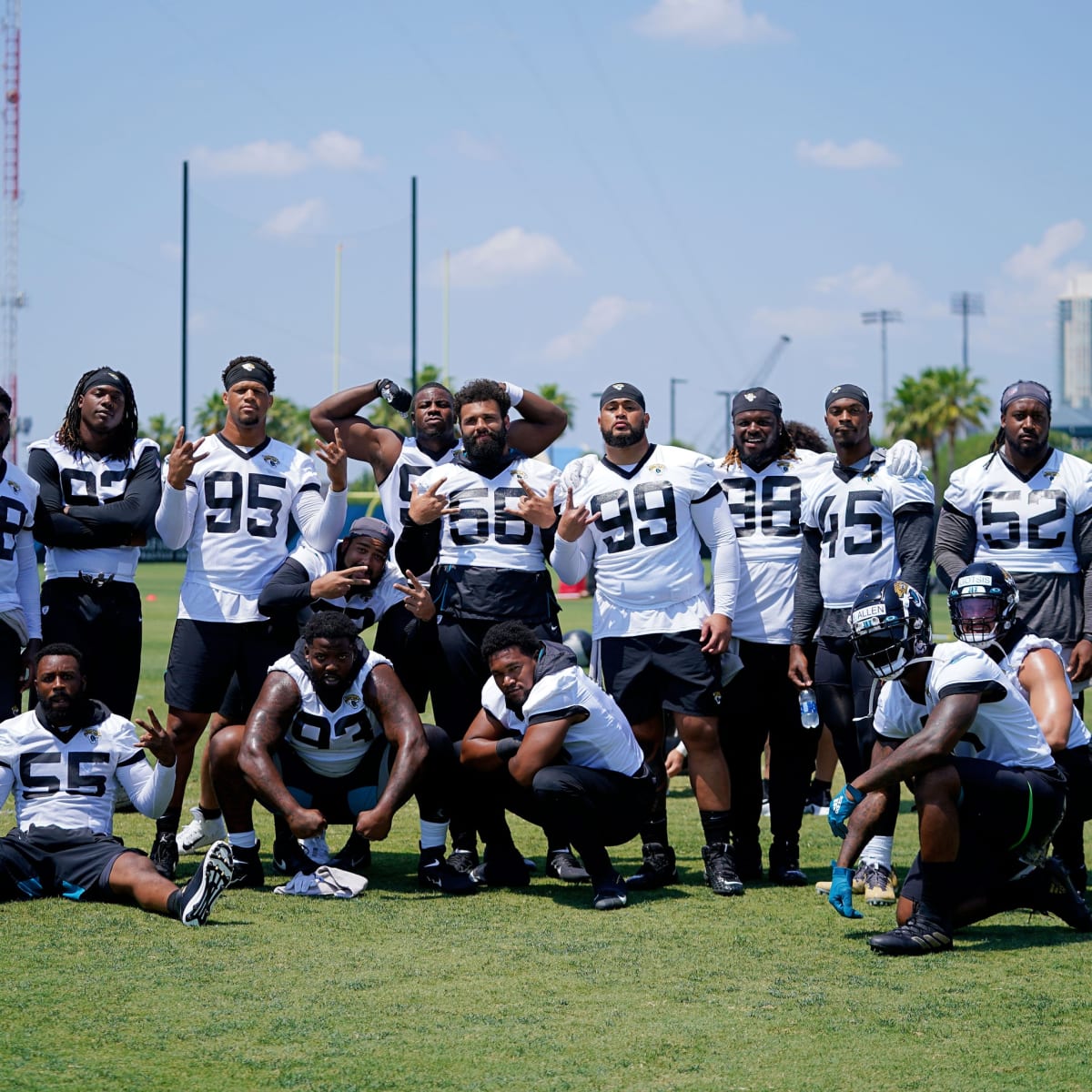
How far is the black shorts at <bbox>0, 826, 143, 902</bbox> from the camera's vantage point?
20.3ft

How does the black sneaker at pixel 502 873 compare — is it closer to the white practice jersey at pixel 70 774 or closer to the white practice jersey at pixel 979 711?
the white practice jersey at pixel 70 774

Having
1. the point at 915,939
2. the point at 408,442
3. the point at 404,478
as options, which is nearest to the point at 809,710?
the point at 915,939

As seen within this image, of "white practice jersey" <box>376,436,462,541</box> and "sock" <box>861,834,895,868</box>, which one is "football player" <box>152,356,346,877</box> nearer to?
"white practice jersey" <box>376,436,462,541</box>

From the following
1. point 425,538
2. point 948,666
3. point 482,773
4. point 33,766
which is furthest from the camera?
point 425,538

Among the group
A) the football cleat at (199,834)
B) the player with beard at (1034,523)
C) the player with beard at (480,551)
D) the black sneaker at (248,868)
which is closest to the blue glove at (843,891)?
the player with beard at (480,551)

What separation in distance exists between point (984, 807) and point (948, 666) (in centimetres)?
56

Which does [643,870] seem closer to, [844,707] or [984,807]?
[844,707]

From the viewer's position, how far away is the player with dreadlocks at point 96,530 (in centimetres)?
702

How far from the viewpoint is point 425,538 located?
Result: 7.40m

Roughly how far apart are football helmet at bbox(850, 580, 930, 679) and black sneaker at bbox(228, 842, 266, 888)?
286 cm

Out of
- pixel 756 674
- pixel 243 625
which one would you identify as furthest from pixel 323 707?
pixel 756 674

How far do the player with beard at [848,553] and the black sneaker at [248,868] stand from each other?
2.61m

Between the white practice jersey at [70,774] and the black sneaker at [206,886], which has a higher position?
the white practice jersey at [70,774]

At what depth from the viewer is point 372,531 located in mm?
7293
